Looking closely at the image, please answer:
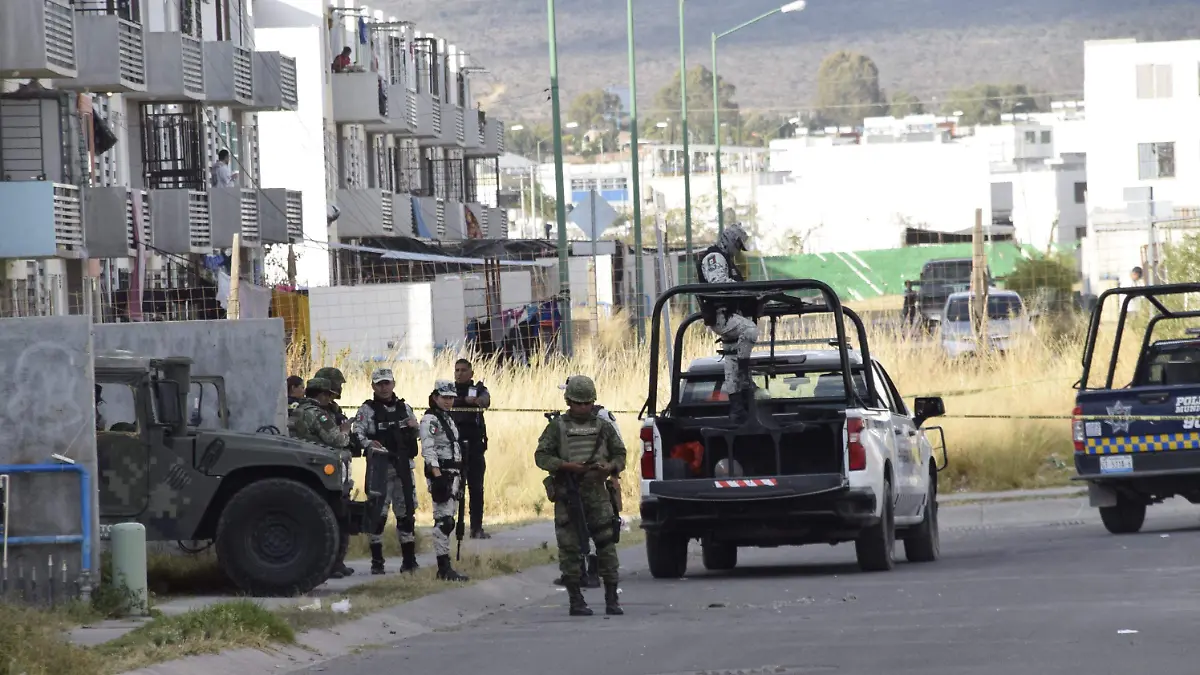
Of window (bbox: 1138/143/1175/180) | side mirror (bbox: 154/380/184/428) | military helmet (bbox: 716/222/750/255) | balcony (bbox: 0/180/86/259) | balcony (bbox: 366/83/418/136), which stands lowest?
side mirror (bbox: 154/380/184/428)

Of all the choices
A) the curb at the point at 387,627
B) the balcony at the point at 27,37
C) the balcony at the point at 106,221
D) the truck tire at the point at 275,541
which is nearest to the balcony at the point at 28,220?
the balcony at the point at 27,37

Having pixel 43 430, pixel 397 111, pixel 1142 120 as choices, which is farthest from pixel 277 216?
pixel 1142 120

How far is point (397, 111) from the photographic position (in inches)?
2608

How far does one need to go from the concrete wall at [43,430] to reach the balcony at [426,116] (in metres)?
57.1

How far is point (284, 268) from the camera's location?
177 feet

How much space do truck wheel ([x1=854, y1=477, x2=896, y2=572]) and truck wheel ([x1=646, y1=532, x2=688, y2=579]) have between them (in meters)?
1.43

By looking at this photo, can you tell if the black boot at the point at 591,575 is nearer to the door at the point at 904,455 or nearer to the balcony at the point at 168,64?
the door at the point at 904,455

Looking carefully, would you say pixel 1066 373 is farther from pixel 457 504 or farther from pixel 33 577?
pixel 33 577

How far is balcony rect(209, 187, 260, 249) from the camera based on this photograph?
1741 inches

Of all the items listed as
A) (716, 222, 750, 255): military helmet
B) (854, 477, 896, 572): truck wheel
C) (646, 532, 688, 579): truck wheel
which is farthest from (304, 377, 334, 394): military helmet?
(854, 477, 896, 572): truck wheel

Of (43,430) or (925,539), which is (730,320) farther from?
(43,430)

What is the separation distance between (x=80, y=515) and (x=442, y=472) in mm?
3323

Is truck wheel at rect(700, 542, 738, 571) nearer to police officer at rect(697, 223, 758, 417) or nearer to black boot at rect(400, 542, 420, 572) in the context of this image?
police officer at rect(697, 223, 758, 417)

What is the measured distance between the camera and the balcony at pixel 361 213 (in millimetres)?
61375
